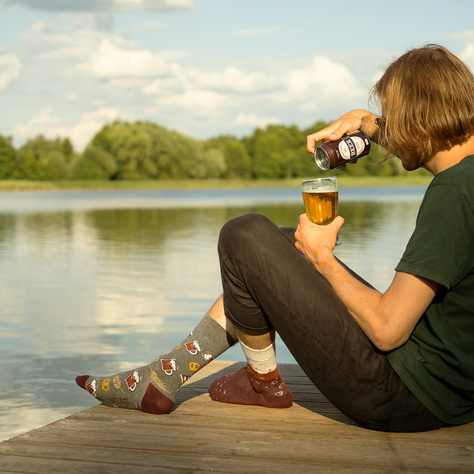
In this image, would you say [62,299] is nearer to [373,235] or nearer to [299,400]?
[299,400]

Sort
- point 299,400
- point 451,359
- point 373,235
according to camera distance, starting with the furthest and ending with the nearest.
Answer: point 373,235 → point 299,400 → point 451,359

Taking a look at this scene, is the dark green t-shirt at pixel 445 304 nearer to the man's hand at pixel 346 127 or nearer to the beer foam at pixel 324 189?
the beer foam at pixel 324 189

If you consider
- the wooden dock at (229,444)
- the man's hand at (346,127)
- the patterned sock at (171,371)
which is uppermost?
the man's hand at (346,127)

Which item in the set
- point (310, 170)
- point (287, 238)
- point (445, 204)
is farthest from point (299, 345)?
point (310, 170)

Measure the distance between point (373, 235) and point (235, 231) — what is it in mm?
13013

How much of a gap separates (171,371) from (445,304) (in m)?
1.10

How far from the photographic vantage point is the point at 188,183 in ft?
239

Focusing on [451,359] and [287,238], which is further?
[287,238]

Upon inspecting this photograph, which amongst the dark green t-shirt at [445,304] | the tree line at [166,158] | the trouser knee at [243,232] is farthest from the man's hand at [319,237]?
the tree line at [166,158]

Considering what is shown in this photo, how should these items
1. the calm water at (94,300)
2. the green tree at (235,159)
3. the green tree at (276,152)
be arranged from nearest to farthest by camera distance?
the calm water at (94,300) < the green tree at (276,152) < the green tree at (235,159)

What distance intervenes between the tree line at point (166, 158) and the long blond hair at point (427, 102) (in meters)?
56.9

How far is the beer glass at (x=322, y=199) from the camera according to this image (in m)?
2.18

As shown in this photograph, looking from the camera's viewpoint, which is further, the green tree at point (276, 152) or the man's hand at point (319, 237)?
the green tree at point (276, 152)

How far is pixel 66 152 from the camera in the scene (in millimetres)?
102312
